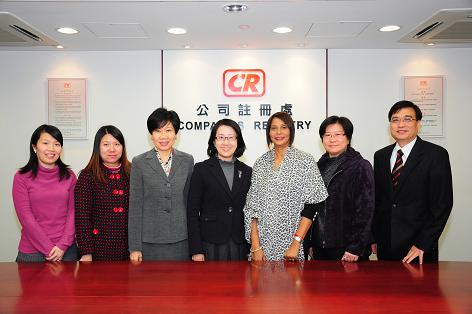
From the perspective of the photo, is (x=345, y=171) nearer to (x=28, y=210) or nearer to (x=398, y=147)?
(x=398, y=147)

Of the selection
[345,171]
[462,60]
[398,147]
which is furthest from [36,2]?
[462,60]

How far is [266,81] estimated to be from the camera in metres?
4.89

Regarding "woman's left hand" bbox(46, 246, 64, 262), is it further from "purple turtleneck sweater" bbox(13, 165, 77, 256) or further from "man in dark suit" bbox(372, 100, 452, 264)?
"man in dark suit" bbox(372, 100, 452, 264)

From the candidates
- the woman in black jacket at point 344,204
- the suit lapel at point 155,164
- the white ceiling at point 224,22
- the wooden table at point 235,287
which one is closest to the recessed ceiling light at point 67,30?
the white ceiling at point 224,22

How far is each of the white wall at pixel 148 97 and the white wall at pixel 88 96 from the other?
1 cm

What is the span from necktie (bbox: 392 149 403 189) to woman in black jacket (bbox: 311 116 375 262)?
9.4 inches

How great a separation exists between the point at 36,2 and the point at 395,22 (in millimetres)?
3172

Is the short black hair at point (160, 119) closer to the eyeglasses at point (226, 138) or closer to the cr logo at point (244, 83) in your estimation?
the eyeglasses at point (226, 138)

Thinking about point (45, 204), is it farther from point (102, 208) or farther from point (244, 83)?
point (244, 83)

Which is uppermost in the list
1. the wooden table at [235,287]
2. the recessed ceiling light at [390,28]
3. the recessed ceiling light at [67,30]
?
the recessed ceiling light at [390,28]

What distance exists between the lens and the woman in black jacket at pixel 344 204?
2.65 meters

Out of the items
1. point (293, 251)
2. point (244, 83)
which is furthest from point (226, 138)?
point (244, 83)

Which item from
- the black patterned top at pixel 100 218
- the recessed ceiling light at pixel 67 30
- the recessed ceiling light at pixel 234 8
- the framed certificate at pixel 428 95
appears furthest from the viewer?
the framed certificate at pixel 428 95

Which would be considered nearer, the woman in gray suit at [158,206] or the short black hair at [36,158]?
the woman in gray suit at [158,206]
